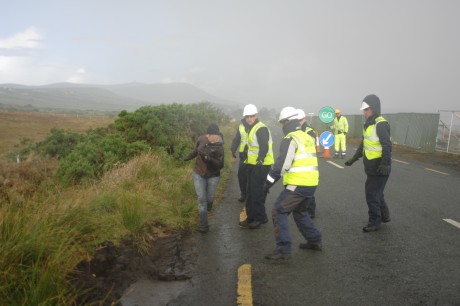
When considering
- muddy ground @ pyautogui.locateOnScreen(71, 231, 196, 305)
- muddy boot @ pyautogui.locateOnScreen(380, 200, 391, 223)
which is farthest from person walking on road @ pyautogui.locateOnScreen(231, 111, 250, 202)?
muddy boot @ pyautogui.locateOnScreen(380, 200, 391, 223)

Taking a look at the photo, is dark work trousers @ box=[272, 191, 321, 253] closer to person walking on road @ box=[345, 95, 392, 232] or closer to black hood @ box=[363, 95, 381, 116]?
person walking on road @ box=[345, 95, 392, 232]

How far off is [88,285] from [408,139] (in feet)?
73.8

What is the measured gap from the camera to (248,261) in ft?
16.3

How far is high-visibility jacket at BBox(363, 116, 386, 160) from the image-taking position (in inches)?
245

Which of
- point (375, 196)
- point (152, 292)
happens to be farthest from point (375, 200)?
point (152, 292)

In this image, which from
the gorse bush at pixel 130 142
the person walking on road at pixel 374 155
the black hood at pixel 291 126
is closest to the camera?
the black hood at pixel 291 126

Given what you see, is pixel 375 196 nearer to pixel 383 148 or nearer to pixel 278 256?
pixel 383 148

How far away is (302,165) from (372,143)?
74.3 inches

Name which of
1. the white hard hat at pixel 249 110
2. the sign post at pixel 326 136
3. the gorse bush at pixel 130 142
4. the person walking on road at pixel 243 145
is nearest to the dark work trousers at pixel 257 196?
the person walking on road at pixel 243 145

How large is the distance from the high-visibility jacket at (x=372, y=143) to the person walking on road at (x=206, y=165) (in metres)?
2.48

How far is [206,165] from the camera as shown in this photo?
6477mm

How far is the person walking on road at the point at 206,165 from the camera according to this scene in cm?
639

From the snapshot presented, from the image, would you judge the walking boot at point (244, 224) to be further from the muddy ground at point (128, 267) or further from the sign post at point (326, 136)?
the sign post at point (326, 136)

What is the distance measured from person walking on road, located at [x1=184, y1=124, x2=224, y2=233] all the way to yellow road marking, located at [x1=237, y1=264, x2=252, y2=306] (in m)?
1.72
